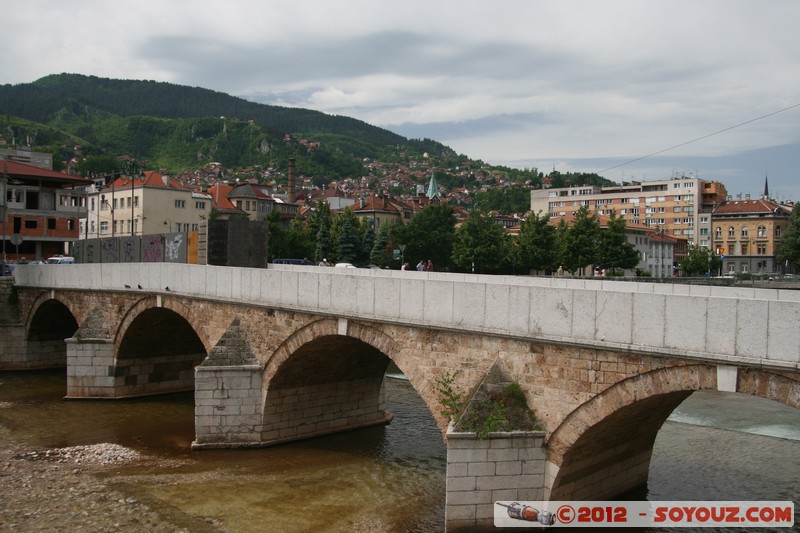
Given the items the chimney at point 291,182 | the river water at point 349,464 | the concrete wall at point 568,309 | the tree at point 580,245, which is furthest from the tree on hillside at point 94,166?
the concrete wall at point 568,309

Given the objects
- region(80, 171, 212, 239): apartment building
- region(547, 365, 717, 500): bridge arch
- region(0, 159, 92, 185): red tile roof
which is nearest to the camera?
region(547, 365, 717, 500): bridge arch

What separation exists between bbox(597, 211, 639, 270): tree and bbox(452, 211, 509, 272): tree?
7366mm

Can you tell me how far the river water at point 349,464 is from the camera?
499 inches

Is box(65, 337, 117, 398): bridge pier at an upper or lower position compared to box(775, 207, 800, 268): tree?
lower

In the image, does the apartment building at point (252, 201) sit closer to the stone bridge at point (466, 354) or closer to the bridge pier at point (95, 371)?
the bridge pier at point (95, 371)

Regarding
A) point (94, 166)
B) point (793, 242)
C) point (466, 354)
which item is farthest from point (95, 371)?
point (94, 166)

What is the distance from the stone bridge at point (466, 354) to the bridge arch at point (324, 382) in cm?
4

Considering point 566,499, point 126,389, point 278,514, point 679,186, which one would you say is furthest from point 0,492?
point 679,186

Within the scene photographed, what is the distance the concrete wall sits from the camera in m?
8.32

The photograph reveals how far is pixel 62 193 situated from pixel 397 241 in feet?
89.2

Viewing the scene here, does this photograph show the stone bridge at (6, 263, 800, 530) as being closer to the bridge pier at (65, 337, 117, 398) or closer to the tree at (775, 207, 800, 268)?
the bridge pier at (65, 337, 117, 398)

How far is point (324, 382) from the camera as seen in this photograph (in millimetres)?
17344

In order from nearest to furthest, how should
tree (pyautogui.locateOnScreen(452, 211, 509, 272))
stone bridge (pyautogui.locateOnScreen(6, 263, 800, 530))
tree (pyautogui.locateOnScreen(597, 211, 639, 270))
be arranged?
stone bridge (pyautogui.locateOnScreen(6, 263, 800, 530)) < tree (pyautogui.locateOnScreen(597, 211, 639, 270)) < tree (pyautogui.locateOnScreen(452, 211, 509, 272))

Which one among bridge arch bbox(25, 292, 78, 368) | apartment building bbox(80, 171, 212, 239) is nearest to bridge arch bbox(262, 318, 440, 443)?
bridge arch bbox(25, 292, 78, 368)
